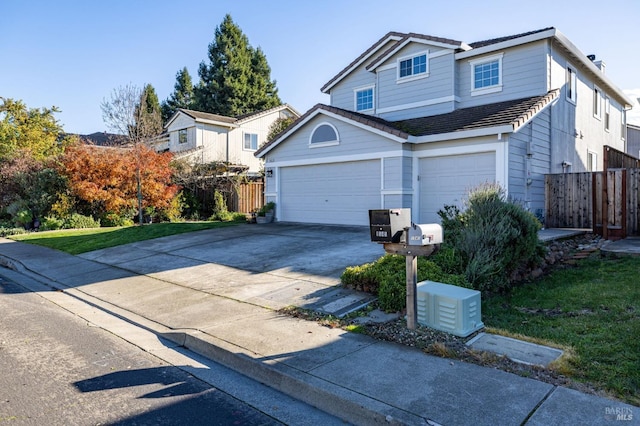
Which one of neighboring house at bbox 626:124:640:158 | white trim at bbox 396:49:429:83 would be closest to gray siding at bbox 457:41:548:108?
white trim at bbox 396:49:429:83

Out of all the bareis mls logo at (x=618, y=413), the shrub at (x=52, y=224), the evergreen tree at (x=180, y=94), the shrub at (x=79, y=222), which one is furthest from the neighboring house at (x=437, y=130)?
the evergreen tree at (x=180, y=94)

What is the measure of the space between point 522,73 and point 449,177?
4526mm

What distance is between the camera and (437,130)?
13.2 m

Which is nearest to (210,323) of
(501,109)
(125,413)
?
(125,413)

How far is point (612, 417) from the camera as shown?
313cm

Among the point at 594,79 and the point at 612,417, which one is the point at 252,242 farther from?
the point at 594,79

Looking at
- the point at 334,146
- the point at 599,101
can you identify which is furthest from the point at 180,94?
the point at 599,101

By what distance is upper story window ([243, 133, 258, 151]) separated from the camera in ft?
101

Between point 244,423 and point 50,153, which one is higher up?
point 50,153

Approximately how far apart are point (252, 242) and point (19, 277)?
5.52m

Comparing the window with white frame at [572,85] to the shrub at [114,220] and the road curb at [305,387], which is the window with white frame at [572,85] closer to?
the road curb at [305,387]

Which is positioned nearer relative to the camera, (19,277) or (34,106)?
(19,277)

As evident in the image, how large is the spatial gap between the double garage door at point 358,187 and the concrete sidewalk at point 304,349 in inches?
178

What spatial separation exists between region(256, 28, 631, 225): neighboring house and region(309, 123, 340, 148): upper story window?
0.14 feet
